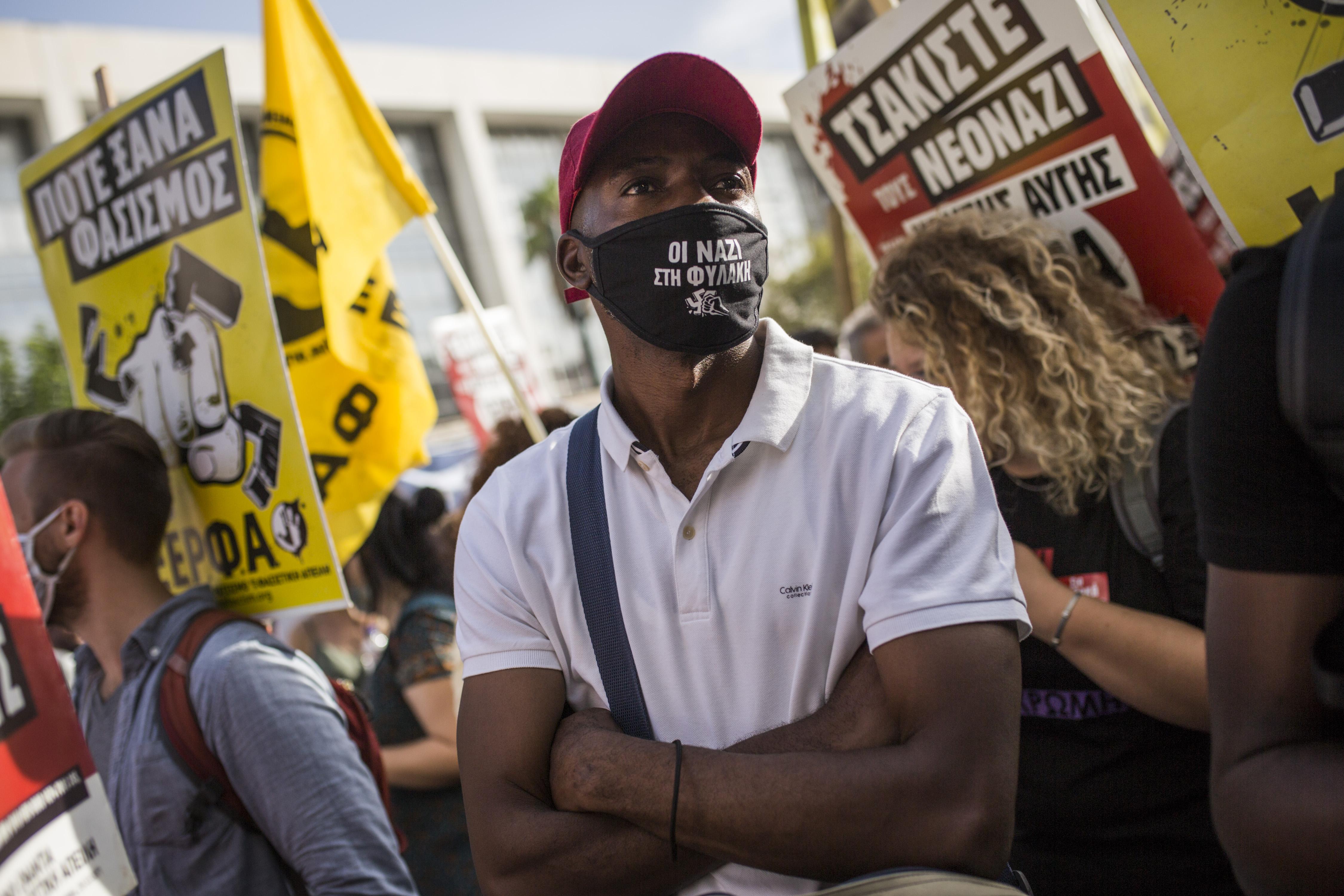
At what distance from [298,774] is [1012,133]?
242 cm

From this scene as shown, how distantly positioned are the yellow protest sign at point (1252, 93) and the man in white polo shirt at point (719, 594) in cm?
74

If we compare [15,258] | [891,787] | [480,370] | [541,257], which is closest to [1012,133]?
[891,787]

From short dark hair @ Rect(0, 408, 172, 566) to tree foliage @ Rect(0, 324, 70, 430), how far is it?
1042 inches

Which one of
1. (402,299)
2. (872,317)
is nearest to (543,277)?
(402,299)

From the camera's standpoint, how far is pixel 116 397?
292 centimetres

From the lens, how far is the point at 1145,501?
1906 millimetres

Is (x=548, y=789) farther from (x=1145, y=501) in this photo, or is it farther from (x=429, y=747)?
(x=429, y=747)

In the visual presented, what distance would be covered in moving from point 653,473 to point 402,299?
104 ft

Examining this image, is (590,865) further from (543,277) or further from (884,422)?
(543,277)

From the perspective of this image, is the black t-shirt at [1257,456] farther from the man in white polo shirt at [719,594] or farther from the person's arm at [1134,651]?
the person's arm at [1134,651]

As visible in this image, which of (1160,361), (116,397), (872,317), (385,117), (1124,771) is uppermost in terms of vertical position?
(385,117)

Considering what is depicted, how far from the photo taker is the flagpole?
270cm

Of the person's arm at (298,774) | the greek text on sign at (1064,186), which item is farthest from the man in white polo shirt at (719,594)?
the greek text on sign at (1064,186)

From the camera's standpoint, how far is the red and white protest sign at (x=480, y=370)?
298 inches
